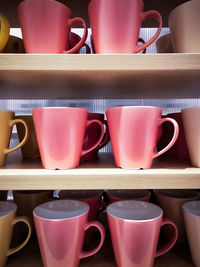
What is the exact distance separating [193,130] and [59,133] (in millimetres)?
264

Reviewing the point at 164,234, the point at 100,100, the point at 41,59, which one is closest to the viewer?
the point at 41,59

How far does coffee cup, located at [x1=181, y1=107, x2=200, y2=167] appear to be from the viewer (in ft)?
1.41

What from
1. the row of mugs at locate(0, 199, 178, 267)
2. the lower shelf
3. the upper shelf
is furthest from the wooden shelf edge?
the lower shelf

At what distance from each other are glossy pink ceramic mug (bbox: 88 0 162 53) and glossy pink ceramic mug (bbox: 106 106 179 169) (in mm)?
129

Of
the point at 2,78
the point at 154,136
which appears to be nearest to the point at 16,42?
the point at 2,78

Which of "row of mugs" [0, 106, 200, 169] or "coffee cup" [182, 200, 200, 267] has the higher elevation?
"row of mugs" [0, 106, 200, 169]

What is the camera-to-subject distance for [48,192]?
593mm

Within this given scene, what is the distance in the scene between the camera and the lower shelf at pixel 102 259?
471 millimetres

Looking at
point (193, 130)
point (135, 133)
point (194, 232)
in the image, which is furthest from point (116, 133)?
point (194, 232)

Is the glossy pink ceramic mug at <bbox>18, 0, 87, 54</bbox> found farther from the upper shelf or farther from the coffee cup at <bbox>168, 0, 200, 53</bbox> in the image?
the coffee cup at <bbox>168, 0, 200, 53</bbox>

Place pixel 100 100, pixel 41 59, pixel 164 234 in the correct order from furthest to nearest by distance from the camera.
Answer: pixel 100 100
pixel 164 234
pixel 41 59

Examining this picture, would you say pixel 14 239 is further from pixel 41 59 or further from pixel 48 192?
pixel 41 59

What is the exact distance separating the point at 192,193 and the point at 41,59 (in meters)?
0.53

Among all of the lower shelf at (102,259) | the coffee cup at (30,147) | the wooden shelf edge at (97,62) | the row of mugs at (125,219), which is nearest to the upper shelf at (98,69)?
the wooden shelf edge at (97,62)
